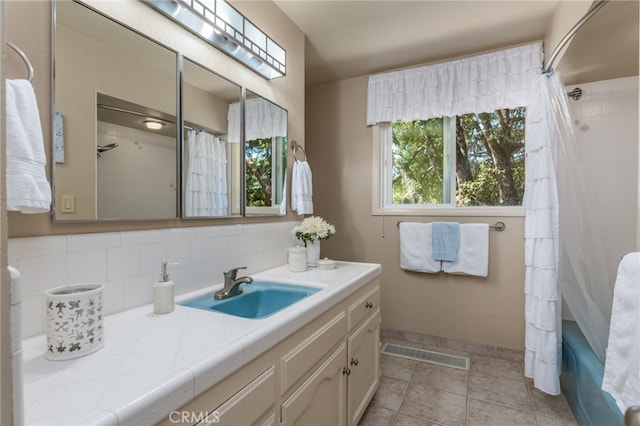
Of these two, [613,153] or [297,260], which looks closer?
[297,260]

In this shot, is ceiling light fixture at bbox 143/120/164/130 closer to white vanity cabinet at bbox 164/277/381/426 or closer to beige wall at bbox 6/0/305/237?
beige wall at bbox 6/0/305/237

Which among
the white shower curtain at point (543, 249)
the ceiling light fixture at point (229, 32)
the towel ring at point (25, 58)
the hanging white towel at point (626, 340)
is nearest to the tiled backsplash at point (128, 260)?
the towel ring at point (25, 58)

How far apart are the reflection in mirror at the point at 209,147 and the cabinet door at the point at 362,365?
2.94 ft

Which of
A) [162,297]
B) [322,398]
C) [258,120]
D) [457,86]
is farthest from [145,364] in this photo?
[457,86]

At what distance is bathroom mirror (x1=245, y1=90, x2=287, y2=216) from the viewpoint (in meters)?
1.69

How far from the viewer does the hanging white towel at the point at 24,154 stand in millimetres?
706

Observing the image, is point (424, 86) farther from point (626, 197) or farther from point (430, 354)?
point (430, 354)

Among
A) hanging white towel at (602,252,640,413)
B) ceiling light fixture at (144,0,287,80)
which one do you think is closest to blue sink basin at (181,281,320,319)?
hanging white towel at (602,252,640,413)

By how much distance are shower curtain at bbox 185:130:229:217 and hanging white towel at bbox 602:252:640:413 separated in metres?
1.52

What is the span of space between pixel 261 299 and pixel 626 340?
128cm

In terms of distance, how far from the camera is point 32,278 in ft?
2.73

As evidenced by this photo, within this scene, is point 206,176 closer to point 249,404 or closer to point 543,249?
point 249,404

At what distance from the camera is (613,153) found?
2107mm

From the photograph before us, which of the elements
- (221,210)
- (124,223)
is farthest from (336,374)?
(124,223)
